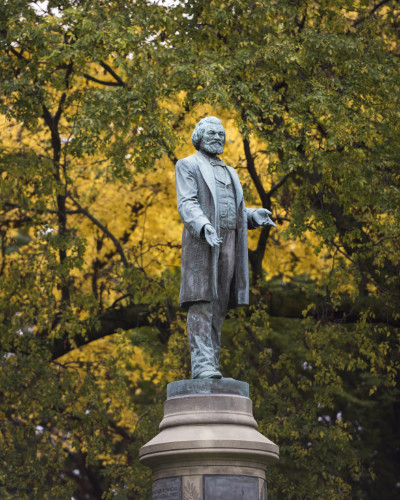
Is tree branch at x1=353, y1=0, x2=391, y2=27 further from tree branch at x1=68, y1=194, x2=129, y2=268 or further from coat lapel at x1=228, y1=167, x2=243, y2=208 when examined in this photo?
coat lapel at x1=228, y1=167, x2=243, y2=208

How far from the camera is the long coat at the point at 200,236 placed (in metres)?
8.52

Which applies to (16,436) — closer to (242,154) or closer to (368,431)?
(242,154)

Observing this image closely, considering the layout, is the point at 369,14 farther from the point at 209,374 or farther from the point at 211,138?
the point at 209,374

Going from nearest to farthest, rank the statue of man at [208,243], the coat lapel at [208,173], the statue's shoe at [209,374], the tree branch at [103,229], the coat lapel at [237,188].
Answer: the statue's shoe at [209,374] < the statue of man at [208,243] < the coat lapel at [208,173] < the coat lapel at [237,188] < the tree branch at [103,229]

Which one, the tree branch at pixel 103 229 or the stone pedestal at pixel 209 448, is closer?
the stone pedestal at pixel 209 448

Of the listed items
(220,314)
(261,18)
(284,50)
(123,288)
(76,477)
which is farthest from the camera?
(76,477)

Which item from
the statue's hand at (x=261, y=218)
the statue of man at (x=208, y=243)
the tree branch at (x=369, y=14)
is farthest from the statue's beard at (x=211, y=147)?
the tree branch at (x=369, y=14)

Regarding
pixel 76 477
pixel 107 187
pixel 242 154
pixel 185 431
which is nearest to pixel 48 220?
pixel 107 187

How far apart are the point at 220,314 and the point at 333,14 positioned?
317 inches

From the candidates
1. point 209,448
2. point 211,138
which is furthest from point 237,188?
point 209,448

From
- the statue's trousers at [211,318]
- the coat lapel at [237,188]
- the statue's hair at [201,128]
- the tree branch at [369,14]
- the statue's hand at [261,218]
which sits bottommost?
the statue's trousers at [211,318]

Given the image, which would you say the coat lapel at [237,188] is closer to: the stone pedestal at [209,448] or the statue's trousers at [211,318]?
the statue's trousers at [211,318]

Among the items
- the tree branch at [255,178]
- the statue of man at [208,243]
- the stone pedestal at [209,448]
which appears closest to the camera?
the stone pedestal at [209,448]

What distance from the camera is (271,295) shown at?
17297 mm
